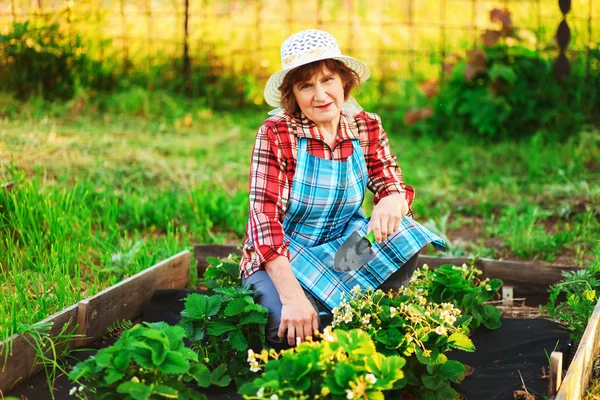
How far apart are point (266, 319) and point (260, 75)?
16.5ft

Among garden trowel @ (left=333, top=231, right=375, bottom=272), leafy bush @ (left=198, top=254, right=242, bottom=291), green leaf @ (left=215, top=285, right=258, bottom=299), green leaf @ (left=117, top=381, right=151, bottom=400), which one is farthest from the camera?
leafy bush @ (left=198, top=254, right=242, bottom=291)

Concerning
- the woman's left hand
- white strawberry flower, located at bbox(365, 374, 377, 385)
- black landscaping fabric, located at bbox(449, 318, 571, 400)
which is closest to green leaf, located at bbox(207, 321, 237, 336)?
the woman's left hand

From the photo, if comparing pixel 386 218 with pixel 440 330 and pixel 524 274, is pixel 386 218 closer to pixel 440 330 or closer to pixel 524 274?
pixel 440 330

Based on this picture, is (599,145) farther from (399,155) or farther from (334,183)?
(334,183)

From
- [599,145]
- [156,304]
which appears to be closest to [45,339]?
[156,304]

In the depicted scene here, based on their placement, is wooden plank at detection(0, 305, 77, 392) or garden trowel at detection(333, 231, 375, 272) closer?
wooden plank at detection(0, 305, 77, 392)

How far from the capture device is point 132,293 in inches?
129

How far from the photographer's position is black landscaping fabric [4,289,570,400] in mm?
2666

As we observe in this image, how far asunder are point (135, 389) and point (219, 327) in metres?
0.62

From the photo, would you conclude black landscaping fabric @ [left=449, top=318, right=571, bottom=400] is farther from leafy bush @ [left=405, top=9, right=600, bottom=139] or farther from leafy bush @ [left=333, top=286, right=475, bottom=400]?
leafy bush @ [left=405, top=9, right=600, bottom=139]

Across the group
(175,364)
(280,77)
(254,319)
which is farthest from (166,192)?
(175,364)

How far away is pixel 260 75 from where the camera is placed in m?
7.44

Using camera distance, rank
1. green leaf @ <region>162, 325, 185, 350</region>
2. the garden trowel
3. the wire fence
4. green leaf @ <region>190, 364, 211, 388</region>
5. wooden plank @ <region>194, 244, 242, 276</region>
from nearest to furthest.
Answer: green leaf @ <region>162, 325, 185, 350</region> → green leaf @ <region>190, 364, 211, 388</region> → the garden trowel → wooden plank @ <region>194, 244, 242, 276</region> → the wire fence

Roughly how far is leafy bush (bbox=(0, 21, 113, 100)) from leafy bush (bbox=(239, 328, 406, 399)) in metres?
5.35
